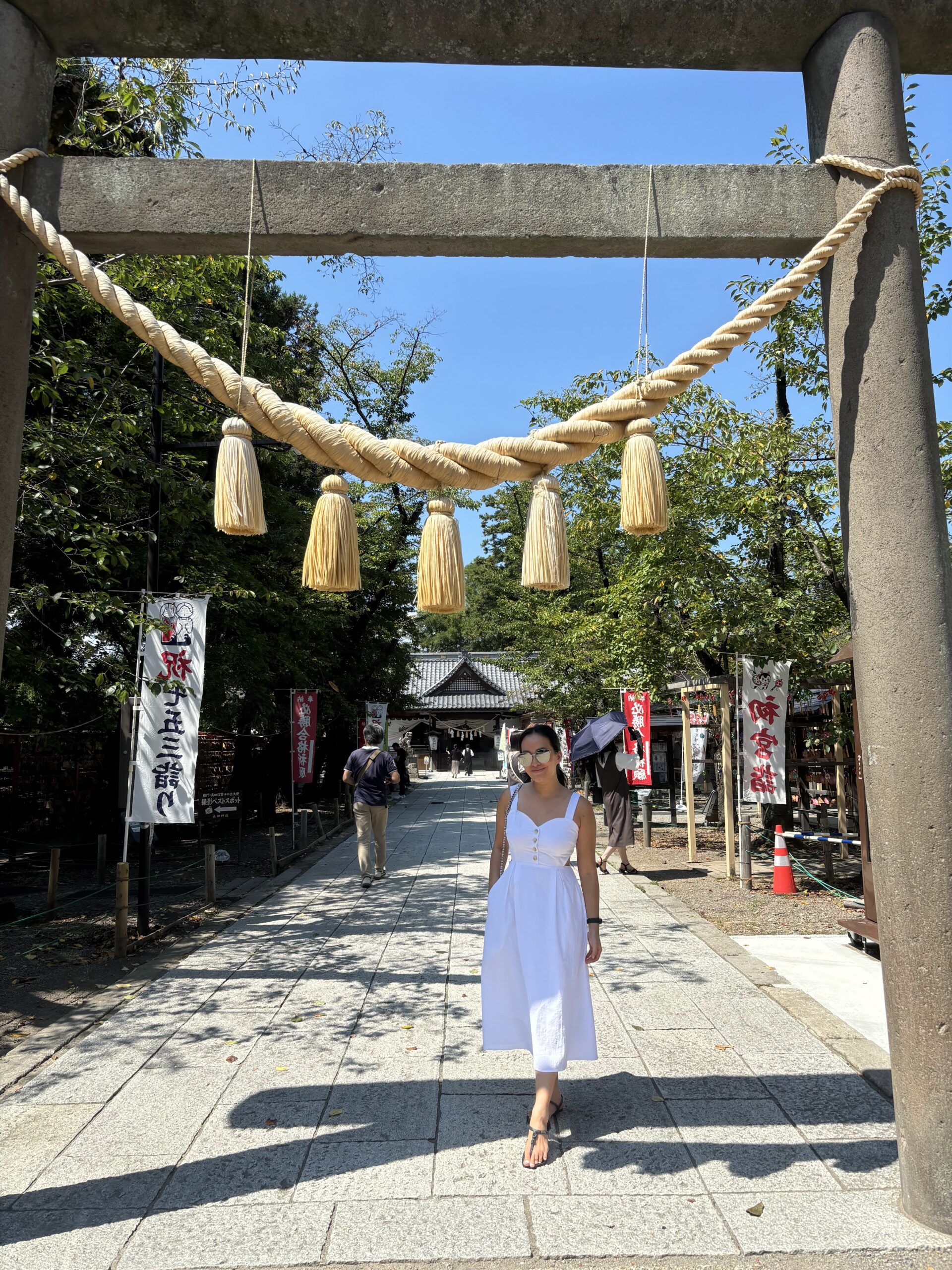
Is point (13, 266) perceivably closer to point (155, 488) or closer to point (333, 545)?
point (333, 545)

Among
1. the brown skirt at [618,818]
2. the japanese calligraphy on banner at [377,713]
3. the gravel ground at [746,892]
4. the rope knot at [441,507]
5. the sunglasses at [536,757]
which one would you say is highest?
the japanese calligraphy on banner at [377,713]

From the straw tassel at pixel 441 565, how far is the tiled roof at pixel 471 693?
1342 inches

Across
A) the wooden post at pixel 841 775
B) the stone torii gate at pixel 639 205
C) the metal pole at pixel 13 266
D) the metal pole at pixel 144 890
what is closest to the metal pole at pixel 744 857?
the wooden post at pixel 841 775

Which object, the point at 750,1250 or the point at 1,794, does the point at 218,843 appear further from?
the point at 750,1250

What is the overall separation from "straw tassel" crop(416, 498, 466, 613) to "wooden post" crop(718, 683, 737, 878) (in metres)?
7.34

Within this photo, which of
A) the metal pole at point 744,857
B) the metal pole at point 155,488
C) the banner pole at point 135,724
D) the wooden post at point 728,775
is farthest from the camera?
Answer: the wooden post at point 728,775

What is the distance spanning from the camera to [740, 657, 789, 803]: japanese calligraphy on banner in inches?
349

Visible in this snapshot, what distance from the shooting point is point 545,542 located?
269 centimetres

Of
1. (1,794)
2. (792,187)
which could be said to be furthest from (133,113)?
(1,794)

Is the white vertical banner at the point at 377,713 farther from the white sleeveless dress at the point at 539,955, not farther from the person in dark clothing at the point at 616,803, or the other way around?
the white sleeveless dress at the point at 539,955

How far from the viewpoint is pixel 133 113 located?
5.92m

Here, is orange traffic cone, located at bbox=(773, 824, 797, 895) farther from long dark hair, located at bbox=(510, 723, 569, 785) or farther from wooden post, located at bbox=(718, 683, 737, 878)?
long dark hair, located at bbox=(510, 723, 569, 785)

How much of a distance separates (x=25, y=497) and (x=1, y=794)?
26.3 ft

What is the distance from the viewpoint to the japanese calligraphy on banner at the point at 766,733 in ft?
29.1
